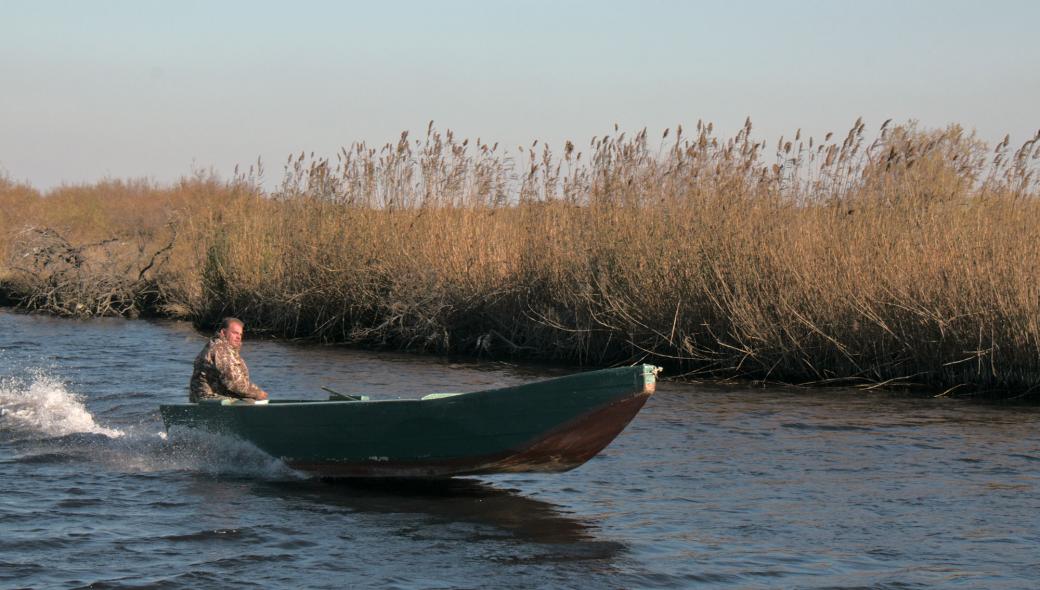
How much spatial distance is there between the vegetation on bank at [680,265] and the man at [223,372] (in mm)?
5435

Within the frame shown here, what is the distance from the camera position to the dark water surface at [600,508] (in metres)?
6.99

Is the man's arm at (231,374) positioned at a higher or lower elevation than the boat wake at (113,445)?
higher

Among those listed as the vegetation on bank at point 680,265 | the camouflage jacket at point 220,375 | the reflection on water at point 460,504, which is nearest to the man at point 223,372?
the camouflage jacket at point 220,375

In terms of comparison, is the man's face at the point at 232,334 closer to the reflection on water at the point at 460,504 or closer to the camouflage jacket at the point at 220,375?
the camouflage jacket at the point at 220,375

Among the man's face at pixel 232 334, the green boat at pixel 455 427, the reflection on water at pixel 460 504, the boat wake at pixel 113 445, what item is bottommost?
the reflection on water at pixel 460 504

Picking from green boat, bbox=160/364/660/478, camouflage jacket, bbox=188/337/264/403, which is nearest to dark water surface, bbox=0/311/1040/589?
green boat, bbox=160/364/660/478

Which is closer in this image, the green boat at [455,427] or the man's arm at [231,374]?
the green boat at [455,427]

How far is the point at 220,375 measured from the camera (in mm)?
10008

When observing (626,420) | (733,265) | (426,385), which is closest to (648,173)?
(733,265)

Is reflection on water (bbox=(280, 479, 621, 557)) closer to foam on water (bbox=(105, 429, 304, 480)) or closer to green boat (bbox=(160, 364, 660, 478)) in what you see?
green boat (bbox=(160, 364, 660, 478))

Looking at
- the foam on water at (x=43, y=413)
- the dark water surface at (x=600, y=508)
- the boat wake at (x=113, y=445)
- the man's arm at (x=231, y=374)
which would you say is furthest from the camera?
the foam on water at (x=43, y=413)

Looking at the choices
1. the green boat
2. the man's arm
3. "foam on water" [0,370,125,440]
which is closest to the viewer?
the green boat

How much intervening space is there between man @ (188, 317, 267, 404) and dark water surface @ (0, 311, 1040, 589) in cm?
46

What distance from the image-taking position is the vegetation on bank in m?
12.6
